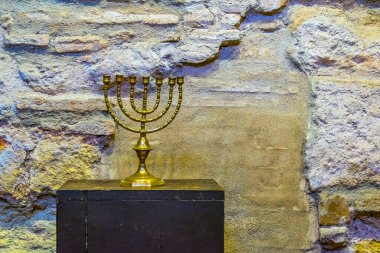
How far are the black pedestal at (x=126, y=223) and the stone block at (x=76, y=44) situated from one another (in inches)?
19.1

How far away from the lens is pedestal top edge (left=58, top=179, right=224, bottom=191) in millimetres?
1542

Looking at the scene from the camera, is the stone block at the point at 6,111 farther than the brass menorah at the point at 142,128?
Yes

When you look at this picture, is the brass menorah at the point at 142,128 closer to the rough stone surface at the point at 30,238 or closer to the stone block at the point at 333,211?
the rough stone surface at the point at 30,238

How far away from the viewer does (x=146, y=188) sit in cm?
154

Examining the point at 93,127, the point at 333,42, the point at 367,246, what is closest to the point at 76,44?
the point at 93,127

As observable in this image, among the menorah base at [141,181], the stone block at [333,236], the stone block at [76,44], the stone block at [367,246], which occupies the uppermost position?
the stone block at [76,44]

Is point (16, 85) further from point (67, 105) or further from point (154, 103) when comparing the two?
point (154, 103)

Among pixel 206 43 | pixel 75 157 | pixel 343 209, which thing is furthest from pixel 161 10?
pixel 343 209

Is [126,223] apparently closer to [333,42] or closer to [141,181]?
[141,181]

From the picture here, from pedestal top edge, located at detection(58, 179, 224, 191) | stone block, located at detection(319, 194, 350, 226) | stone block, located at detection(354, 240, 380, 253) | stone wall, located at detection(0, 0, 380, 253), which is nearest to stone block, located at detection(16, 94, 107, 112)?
stone wall, located at detection(0, 0, 380, 253)

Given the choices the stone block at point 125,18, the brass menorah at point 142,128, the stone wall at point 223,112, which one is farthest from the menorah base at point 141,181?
the stone block at point 125,18

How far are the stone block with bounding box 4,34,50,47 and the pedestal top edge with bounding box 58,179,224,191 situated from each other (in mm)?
428

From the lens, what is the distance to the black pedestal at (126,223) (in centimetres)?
152

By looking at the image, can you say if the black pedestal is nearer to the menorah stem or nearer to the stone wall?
the menorah stem
